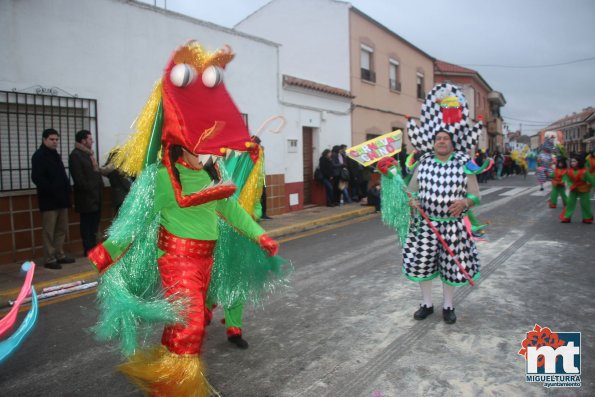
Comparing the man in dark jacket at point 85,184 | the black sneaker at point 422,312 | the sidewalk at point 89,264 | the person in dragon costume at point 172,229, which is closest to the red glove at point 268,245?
the person in dragon costume at point 172,229

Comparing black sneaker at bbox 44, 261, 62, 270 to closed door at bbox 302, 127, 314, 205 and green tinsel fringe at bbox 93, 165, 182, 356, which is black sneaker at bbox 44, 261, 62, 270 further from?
closed door at bbox 302, 127, 314, 205

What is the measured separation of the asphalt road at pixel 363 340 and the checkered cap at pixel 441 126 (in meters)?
1.60

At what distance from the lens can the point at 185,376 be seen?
262 centimetres

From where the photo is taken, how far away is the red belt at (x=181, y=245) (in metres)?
3.03

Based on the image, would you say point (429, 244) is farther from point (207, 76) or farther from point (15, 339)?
point (15, 339)

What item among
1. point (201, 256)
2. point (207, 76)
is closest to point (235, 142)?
point (207, 76)

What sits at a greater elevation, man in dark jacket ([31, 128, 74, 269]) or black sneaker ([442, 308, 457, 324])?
man in dark jacket ([31, 128, 74, 269])

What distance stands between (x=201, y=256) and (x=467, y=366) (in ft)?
6.61

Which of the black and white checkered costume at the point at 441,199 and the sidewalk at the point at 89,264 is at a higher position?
the black and white checkered costume at the point at 441,199

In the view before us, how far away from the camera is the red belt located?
3027 millimetres

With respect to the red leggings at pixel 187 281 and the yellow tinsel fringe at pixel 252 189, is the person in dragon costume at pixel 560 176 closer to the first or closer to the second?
the yellow tinsel fringe at pixel 252 189

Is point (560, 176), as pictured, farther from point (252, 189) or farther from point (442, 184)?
point (252, 189)

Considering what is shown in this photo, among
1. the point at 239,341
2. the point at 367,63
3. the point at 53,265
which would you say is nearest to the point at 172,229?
the point at 239,341

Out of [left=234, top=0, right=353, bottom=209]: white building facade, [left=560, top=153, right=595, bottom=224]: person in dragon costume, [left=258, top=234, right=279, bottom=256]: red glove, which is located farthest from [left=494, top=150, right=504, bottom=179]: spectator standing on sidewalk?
[left=258, top=234, right=279, bottom=256]: red glove
